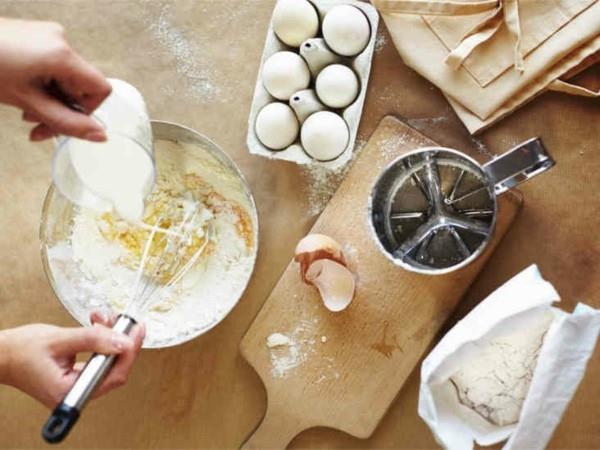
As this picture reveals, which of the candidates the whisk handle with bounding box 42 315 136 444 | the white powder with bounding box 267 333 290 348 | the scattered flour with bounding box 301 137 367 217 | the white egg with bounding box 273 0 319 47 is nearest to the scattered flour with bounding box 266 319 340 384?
the white powder with bounding box 267 333 290 348

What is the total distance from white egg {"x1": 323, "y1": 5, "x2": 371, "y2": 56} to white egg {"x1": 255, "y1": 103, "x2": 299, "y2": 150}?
0.33ft

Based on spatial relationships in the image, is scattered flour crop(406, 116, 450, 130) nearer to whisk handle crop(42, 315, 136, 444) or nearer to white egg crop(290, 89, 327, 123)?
white egg crop(290, 89, 327, 123)

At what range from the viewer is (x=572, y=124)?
974 millimetres

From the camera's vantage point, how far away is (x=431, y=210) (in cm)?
98

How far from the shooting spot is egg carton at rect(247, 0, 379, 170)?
36.8 inches

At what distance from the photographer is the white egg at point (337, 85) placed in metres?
0.92

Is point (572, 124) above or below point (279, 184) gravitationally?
above

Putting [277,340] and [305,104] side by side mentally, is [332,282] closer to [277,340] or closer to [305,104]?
[277,340]

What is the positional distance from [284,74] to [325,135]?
3.7 inches

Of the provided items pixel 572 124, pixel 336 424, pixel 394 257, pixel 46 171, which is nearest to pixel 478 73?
pixel 572 124

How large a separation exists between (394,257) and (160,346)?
0.33m

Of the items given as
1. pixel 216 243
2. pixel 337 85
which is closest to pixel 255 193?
pixel 216 243

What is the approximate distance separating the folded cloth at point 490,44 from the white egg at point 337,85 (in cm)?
9

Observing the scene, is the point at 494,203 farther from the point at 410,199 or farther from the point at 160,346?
the point at 160,346
